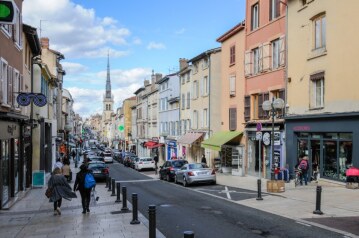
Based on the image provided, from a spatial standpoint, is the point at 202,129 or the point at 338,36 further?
the point at 202,129

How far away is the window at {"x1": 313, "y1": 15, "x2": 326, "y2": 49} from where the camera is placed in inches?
877

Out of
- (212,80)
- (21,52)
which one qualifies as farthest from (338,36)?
(212,80)

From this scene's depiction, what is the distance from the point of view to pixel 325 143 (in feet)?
73.0

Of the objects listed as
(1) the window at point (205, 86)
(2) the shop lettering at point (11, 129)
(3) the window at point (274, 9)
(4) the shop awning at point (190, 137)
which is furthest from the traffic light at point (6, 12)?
(4) the shop awning at point (190, 137)

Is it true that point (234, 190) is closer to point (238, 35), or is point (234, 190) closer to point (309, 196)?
point (309, 196)

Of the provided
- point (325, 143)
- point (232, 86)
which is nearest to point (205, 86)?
point (232, 86)

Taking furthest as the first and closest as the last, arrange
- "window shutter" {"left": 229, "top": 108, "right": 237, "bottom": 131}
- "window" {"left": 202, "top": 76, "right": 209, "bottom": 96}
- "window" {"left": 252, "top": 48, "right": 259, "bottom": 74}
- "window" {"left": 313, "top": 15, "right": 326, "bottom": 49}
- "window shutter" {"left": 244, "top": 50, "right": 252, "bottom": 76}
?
"window" {"left": 202, "top": 76, "right": 209, "bottom": 96} < "window shutter" {"left": 229, "top": 108, "right": 237, "bottom": 131} < "window shutter" {"left": 244, "top": 50, "right": 252, "bottom": 76} < "window" {"left": 252, "top": 48, "right": 259, "bottom": 74} < "window" {"left": 313, "top": 15, "right": 326, "bottom": 49}

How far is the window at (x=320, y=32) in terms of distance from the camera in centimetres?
2227

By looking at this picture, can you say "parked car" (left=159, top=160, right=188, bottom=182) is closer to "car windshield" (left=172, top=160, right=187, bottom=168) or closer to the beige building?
"car windshield" (left=172, top=160, right=187, bottom=168)

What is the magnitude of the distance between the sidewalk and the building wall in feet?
35.5

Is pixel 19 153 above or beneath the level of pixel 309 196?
above

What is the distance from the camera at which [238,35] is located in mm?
33156

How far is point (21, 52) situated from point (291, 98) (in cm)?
1462

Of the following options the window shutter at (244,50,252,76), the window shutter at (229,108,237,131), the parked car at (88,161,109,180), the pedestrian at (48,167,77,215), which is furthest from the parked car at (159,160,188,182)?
the pedestrian at (48,167,77,215)
